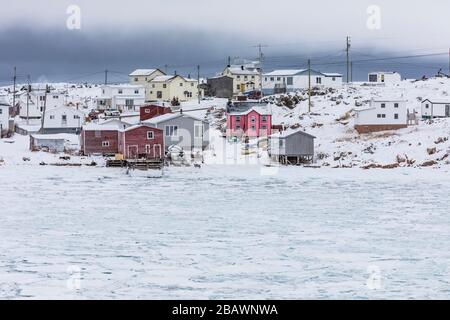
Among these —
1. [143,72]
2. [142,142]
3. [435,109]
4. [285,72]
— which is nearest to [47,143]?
[142,142]

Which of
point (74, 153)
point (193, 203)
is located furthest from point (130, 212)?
point (74, 153)

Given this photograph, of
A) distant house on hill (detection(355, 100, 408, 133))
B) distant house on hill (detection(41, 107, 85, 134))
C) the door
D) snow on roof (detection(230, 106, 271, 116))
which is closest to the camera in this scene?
the door

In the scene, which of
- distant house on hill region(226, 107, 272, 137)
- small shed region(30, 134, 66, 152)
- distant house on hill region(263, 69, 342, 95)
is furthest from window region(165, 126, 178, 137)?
distant house on hill region(263, 69, 342, 95)

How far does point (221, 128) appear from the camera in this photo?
224ft

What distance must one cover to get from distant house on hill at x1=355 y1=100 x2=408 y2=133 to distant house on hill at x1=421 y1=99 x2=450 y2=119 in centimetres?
837

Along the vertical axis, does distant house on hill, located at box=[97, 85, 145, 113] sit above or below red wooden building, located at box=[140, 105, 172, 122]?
above

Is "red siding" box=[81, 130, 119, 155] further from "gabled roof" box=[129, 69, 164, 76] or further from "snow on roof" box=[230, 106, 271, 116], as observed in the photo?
"gabled roof" box=[129, 69, 164, 76]

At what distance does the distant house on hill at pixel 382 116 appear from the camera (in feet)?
198

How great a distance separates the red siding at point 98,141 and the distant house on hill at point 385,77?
183 ft

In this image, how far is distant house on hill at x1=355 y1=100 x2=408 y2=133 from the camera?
198 feet

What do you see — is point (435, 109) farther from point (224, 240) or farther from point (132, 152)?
point (224, 240)

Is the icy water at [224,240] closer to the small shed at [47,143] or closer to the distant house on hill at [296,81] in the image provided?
the small shed at [47,143]

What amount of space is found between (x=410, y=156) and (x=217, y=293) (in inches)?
1517

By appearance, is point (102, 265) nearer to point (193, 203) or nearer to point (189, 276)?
point (189, 276)
